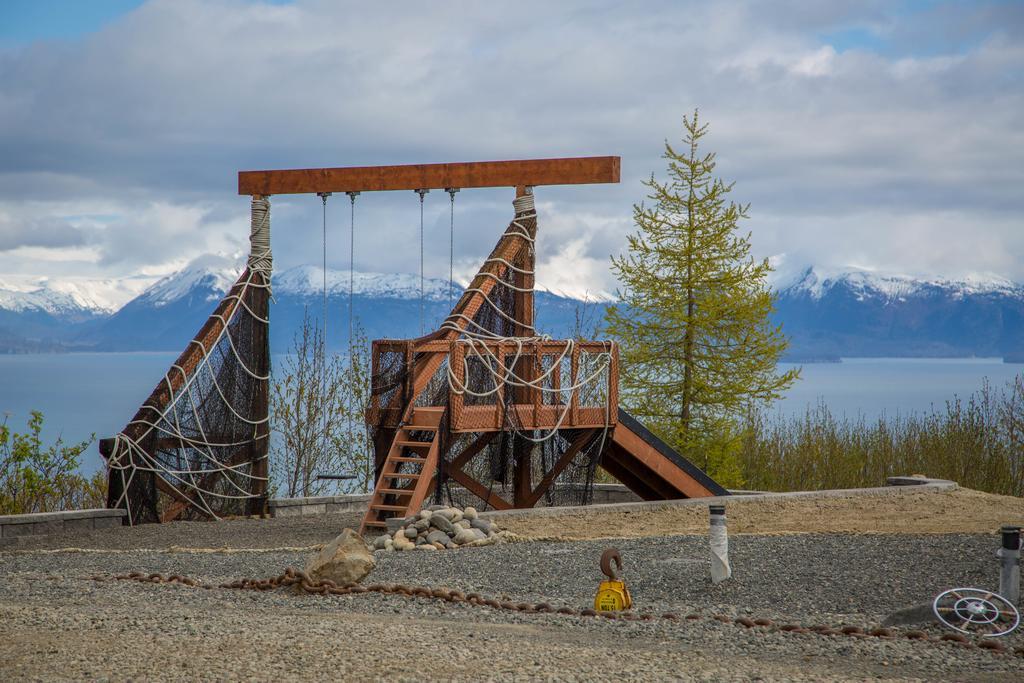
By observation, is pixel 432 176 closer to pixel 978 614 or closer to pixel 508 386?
pixel 508 386

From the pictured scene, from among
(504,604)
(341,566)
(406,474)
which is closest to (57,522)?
(406,474)

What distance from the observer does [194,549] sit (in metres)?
10.7

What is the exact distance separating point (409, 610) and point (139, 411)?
249 inches

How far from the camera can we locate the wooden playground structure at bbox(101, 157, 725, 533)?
11992 mm

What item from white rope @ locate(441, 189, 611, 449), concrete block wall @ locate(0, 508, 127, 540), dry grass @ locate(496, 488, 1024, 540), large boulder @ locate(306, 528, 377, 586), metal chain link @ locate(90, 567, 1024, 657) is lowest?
concrete block wall @ locate(0, 508, 127, 540)

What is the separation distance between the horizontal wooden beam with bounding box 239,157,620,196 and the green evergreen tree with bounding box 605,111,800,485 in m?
5.39

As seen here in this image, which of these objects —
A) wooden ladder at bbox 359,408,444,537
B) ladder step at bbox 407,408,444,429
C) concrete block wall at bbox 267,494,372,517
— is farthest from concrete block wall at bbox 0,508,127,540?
ladder step at bbox 407,408,444,429

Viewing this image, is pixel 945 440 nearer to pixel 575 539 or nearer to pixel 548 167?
pixel 548 167

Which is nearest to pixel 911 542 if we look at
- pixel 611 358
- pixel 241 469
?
pixel 611 358

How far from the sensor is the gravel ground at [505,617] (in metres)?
5.52

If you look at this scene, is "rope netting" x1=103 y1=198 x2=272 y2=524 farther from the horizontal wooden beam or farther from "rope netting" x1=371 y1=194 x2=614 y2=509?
"rope netting" x1=371 y1=194 x2=614 y2=509

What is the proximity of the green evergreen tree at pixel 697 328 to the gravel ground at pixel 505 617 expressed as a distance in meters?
8.18

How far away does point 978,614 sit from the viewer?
702 cm

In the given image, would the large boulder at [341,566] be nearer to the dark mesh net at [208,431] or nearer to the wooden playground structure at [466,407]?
the wooden playground structure at [466,407]
